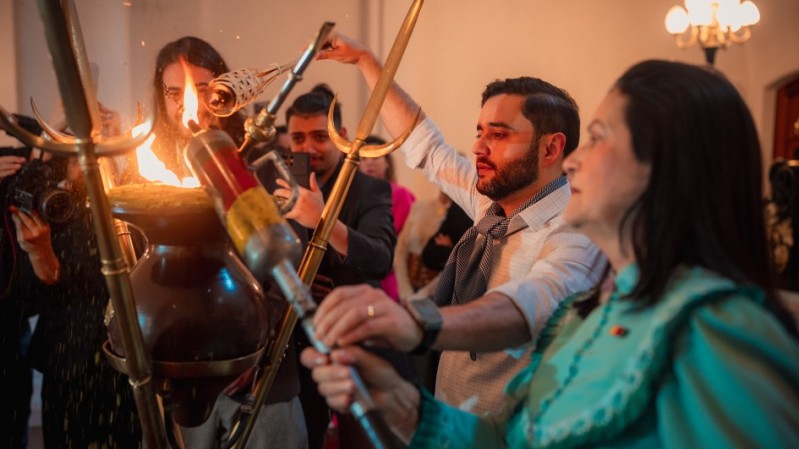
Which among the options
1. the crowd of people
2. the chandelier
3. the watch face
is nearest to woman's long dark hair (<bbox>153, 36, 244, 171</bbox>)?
the crowd of people

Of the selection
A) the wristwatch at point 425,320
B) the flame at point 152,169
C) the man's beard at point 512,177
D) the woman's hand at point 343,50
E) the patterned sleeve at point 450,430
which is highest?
the woman's hand at point 343,50

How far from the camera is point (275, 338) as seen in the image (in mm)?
1136

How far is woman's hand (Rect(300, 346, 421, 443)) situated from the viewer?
0.85 m

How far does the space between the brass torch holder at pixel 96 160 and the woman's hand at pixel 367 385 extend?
218mm

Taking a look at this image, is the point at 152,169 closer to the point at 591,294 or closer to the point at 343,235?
the point at 591,294

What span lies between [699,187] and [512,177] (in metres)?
0.82

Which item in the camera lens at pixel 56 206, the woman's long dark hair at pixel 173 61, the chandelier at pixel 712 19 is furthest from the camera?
the chandelier at pixel 712 19

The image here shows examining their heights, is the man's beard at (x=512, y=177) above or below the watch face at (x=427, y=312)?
below

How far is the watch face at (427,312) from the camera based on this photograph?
3.19 ft

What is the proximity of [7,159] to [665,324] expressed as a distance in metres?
2.09

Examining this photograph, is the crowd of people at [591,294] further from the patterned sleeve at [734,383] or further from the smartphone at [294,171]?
the smartphone at [294,171]

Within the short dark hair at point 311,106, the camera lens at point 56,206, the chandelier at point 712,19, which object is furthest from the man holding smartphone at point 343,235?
the chandelier at point 712,19

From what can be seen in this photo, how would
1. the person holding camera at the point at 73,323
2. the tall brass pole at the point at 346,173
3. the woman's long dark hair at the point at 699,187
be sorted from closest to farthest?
the woman's long dark hair at the point at 699,187, the tall brass pole at the point at 346,173, the person holding camera at the point at 73,323

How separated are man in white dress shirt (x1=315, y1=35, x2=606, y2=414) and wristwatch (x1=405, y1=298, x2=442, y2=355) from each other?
0.08 meters
